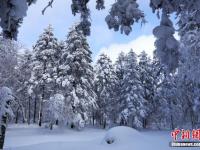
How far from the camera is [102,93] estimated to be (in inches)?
1967

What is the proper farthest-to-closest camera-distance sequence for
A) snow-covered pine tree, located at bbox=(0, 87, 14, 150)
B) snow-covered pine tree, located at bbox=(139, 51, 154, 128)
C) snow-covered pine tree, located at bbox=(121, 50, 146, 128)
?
snow-covered pine tree, located at bbox=(139, 51, 154, 128) → snow-covered pine tree, located at bbox=(121, 50, 146, 128) → snow-covered pine tree, located at bbox=(0, 87, 14, 150)

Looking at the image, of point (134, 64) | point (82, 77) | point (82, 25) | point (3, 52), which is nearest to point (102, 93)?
point (134, 64)

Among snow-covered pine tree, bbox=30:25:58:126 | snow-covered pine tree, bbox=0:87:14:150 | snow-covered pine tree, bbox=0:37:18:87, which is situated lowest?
snow-covered pine tree, bbox=0:87:14:150

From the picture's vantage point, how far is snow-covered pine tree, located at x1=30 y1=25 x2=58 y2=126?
44.1 m

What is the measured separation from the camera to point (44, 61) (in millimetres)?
44750

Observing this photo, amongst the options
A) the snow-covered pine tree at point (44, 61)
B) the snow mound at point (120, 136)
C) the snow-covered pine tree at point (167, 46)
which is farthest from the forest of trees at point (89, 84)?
the snow-covered pine tree at point (167, 46)

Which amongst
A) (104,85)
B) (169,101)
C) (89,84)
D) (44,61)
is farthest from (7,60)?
(169,101)

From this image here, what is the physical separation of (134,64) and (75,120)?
47.9 ft

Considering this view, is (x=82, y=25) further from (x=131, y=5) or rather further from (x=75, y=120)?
(x=75, y=120)

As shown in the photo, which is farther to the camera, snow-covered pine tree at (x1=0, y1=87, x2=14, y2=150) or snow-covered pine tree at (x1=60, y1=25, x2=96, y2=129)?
snow-covered pine tree at (x1=60, y1=25, x2=96, y2=129)

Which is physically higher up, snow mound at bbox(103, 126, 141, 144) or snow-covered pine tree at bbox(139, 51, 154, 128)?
snow-covered pine tree at bbox(139, 51, 154, 128)

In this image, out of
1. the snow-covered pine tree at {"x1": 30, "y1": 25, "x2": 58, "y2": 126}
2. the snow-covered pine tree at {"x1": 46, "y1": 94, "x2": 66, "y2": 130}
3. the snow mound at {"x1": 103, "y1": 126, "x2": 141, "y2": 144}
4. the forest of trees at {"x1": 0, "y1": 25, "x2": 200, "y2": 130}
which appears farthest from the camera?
the snow-covered pine tree at {"x1": 30, "y1": 25, "x2": 58, "y2": 126}

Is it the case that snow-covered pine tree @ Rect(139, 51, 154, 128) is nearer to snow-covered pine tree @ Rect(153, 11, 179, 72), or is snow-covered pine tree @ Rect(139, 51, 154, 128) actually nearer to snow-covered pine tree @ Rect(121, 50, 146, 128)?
snow-covered pine tree @ Rect(121, 50, 146, 128)

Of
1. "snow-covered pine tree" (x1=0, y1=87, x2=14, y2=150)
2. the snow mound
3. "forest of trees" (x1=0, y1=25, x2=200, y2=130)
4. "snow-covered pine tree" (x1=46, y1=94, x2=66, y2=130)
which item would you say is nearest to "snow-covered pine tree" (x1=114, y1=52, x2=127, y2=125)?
"forest of trees" (x1=0, y1=25, x2=200, y2=130)
